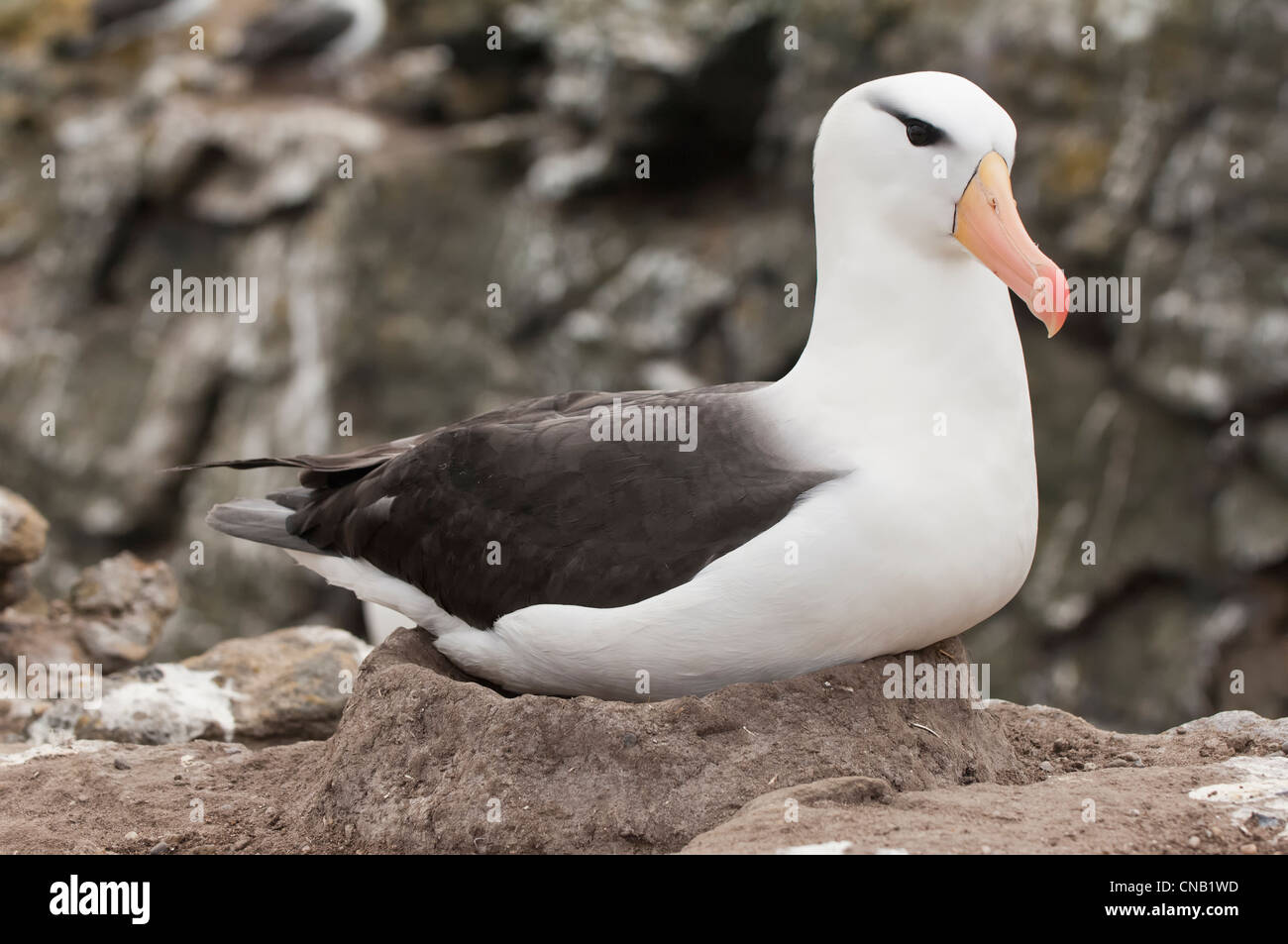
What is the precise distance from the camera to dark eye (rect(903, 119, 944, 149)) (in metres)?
4.30

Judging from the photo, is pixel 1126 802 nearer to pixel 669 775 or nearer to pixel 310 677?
pixel 669 775

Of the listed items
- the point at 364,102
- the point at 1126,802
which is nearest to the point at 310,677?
the point at 1126,802

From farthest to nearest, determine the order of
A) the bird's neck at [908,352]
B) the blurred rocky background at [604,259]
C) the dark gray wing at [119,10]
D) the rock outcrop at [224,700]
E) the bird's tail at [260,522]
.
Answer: the dark gray wing at [119,10]
the blurred rocky background at [604,259]
the rock outcrop at [224,700]
the bird's tail at [260,522]
the bird's neck at [908,352]

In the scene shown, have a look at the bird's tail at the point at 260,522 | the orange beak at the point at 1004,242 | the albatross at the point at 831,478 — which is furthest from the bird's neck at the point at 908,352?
the bird's tail at the point at 260,522

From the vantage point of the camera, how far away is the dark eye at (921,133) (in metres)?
4.30

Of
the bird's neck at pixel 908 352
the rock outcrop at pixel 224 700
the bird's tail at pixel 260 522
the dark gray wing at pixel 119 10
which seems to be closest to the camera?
the bird's neck at pixel 908 352

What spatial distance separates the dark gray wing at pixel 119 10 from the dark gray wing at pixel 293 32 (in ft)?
6.39

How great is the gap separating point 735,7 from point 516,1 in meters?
4.08

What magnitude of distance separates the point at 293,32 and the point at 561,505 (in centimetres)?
1771

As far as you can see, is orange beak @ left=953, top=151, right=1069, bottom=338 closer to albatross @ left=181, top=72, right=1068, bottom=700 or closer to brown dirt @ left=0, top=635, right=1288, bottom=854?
albatross @ left=181, top=72, right=1068, bottom=700

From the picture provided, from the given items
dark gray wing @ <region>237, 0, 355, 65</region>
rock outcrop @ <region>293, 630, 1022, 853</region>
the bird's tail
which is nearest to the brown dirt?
rock outcrop @ <region>293, 630, 1022, 853</region>

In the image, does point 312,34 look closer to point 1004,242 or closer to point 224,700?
point 224,700

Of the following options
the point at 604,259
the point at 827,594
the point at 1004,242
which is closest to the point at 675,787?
the point at 827,594

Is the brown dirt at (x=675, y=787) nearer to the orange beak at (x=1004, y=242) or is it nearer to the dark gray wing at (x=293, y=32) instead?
the orange beak at (x=1004, y=242)
